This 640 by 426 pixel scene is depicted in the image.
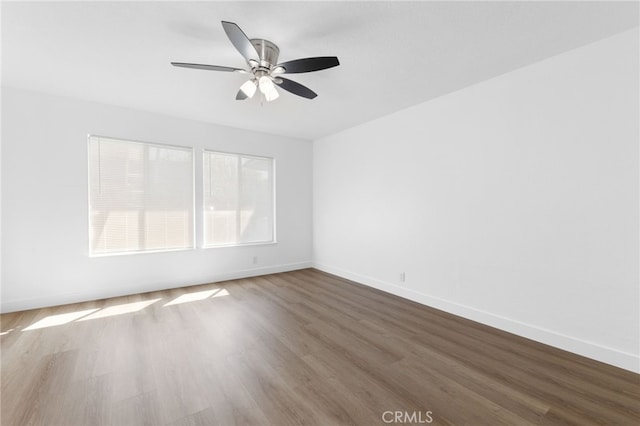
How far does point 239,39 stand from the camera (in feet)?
5.91

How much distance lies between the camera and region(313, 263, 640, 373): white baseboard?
211cm

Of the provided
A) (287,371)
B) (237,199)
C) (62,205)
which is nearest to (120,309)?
(62,205)

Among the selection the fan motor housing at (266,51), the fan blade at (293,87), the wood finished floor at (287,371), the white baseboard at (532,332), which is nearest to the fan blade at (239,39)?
the fan motor housing at (266,51)

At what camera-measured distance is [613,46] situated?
2154 mm

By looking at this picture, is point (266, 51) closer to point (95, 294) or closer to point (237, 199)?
point (237, 199)

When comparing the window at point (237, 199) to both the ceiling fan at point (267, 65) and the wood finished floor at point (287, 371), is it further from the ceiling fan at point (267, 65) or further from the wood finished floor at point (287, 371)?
the ceiling fan at point (267, 65)

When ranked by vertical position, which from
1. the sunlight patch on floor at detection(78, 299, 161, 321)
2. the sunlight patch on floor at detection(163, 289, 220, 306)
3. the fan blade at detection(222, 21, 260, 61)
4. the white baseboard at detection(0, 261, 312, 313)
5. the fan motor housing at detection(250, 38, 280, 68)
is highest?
the fan motor housing at detection(250, 38, 280, 68)

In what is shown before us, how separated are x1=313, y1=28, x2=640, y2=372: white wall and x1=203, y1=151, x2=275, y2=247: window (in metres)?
2.29

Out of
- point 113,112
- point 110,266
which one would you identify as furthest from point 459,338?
point 113,112

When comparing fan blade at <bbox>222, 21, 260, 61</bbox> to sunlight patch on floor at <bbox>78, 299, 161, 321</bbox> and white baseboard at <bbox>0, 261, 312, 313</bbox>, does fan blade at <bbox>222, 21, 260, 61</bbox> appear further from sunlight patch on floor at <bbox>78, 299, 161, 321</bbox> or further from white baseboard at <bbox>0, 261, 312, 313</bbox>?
white baseboard at <bbox>0, 261, 312, 313</bbox>

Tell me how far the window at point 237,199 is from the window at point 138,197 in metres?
0.30

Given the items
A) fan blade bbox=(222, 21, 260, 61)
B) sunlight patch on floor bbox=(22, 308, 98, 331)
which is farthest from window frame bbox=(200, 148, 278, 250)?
fan blade bbox=(222, 21, 260, 61)

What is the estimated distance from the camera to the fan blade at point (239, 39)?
5.45 ft

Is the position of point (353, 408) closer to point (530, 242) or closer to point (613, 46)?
point (530, 242)
